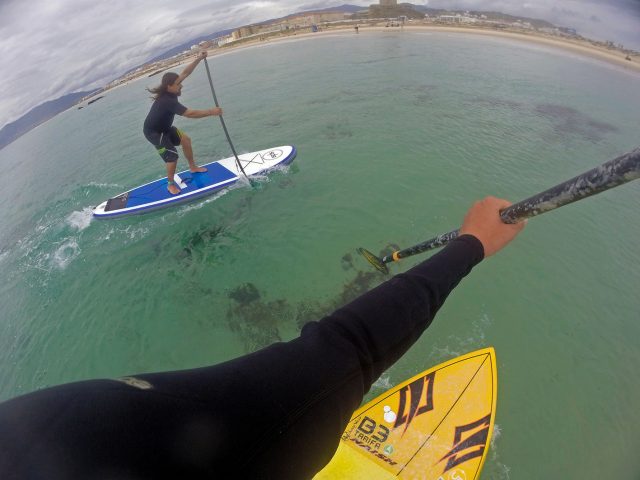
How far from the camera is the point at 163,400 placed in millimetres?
1042

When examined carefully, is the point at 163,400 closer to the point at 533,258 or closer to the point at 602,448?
the point at 602,448

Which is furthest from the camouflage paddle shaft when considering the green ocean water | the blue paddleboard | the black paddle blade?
the blue paddleboard

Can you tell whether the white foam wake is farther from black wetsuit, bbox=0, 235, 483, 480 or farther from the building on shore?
the building on shore

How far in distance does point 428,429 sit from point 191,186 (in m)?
10.9

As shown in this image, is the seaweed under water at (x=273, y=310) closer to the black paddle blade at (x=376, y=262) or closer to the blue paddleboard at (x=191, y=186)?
the black paddle blade at (x=376, y=262)

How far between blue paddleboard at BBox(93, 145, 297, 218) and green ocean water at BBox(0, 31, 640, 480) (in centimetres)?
53

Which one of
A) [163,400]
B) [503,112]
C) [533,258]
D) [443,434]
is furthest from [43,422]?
[503,112]

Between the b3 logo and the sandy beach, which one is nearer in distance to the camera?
the b3 logo

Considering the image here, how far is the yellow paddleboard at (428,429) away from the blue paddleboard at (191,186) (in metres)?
9.57

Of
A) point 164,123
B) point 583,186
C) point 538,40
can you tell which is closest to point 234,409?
point 583,186

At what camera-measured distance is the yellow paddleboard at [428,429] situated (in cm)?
471

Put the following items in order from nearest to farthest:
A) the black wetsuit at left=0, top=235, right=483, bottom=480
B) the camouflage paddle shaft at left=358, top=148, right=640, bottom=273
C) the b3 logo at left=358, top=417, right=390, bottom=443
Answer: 1. the black wetsuit at left=0, top=235, right=483, bottom=480
2. the camouflage paddle shaft at left=358, top=148, right=640, bottom=273
3. the b3 logo at left=358, top=417, right=390, bottom=443

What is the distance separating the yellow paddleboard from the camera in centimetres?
471

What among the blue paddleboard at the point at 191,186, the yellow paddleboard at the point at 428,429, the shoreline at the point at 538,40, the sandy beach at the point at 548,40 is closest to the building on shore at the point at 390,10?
the shoreline at the point at 538,40
